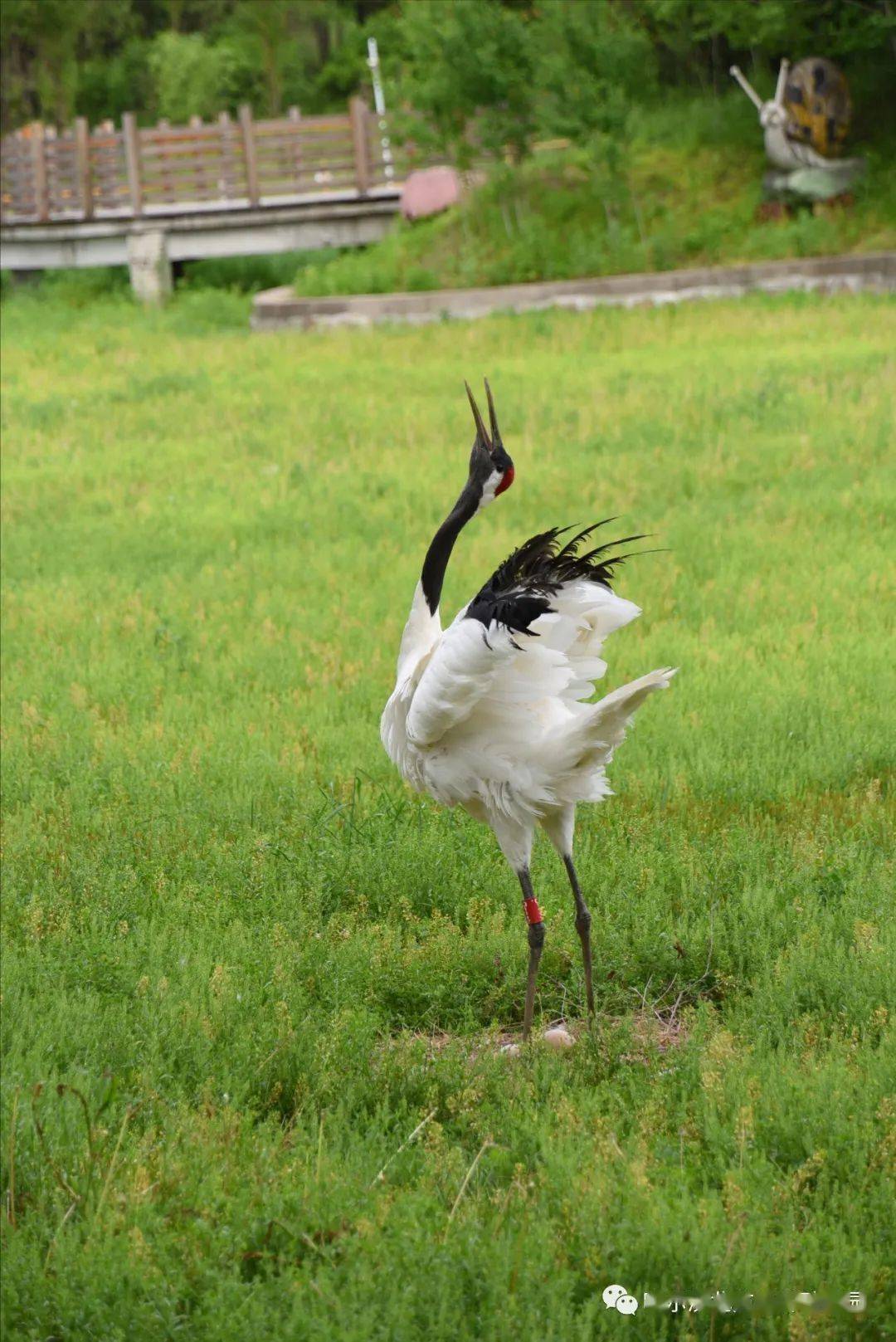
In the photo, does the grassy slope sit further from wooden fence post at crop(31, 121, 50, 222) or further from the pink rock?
wooden fence post at crop(31, 121, 50, 222)

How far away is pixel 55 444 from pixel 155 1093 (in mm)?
10995

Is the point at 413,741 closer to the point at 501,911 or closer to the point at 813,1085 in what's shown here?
the point at 501,911

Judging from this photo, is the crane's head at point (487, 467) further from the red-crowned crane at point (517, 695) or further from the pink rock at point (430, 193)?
the pink rock at point (430, 193)

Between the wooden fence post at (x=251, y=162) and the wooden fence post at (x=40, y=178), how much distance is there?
4.43 metres

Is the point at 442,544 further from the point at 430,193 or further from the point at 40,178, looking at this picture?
the point at 40,178

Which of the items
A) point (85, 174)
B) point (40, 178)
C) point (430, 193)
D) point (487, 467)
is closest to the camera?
point (487, 467)

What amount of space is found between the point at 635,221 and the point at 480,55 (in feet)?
11.4

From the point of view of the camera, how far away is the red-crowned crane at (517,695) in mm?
4129

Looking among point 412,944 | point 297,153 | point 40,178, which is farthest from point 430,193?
point 412,944

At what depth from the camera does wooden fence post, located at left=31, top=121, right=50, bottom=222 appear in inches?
1132

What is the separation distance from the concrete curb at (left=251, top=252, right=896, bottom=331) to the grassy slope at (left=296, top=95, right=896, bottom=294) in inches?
25.7

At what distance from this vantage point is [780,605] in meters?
8.52

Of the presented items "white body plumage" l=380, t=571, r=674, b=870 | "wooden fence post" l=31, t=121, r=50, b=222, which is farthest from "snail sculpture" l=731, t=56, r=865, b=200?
"white body plumage" l=380, t=571, r=674, b=870

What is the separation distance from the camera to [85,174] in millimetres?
28281
